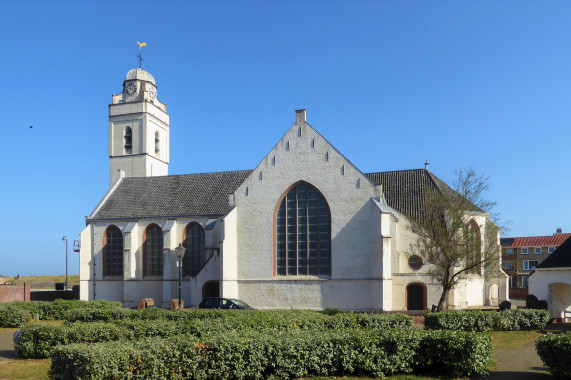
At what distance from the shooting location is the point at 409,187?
38.6 m

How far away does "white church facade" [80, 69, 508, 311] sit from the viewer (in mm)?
34281

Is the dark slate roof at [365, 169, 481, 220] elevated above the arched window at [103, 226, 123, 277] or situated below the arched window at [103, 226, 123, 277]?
above

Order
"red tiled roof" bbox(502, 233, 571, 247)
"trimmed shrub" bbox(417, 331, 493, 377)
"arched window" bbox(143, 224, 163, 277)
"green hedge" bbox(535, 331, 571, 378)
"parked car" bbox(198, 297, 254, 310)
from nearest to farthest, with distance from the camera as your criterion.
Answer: "green hedge" bbox(535, 331, 571, 378) < "trimmed shrub" bbox(417, 331, 493, 377) < "parked car" bbox(198, 297, 254, 310) < "arched window" bbox(143, 224, 163, 277) < "red tiled roof" bbox(502, 233, 571, 247)

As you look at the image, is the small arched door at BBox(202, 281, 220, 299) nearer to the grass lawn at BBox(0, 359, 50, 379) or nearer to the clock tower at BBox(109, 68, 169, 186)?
the clock tower at BBox(109, 68, 169, 186)

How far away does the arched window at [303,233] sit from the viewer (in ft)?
116

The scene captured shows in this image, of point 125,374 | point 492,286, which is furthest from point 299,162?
point 125,374

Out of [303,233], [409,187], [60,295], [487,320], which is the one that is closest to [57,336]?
[487,320]

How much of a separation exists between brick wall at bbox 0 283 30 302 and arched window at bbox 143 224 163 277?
35.2 feet

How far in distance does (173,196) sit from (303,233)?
50.2 ft

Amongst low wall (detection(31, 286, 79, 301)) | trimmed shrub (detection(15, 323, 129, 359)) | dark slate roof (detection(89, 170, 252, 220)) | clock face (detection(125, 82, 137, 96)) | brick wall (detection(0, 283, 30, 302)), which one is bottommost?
low wall (detection(31, 286, 79, 301))

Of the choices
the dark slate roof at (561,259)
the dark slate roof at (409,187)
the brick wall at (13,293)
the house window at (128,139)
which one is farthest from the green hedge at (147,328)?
the house window at (128,139)

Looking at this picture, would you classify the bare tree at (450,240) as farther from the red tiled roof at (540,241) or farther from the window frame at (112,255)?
the red tiled roof at (540,241)

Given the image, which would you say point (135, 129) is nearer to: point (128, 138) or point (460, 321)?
point (128, 138)


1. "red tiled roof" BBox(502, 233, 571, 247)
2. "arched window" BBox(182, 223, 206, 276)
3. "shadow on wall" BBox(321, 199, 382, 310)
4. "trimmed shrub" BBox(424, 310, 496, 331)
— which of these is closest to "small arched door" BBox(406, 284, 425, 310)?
"shadow on wall" BBox(321, 199, 382, 310)
